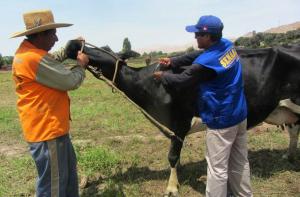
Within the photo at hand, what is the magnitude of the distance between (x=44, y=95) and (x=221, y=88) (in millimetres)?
1747

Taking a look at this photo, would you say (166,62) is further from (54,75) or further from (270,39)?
(270,39)

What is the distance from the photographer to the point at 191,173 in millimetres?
6430

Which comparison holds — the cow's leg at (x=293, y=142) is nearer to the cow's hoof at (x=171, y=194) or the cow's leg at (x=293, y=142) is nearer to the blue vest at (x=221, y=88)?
the cow's hoof at (x=171, y=194)

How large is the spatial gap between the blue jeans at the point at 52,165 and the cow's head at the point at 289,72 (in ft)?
11.6

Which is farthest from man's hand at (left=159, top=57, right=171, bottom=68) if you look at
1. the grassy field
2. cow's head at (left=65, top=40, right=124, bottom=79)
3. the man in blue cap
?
the grassy field

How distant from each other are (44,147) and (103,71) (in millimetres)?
2247

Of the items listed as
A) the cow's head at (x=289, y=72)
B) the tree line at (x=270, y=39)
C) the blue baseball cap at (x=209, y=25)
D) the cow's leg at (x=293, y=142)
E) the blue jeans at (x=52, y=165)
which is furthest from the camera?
the tree line at (x=270, y=39)

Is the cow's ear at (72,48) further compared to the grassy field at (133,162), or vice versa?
the grassy field at (133,162)

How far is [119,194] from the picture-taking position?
18.4 ft

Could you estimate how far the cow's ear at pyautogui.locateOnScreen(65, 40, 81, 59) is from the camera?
5705mm

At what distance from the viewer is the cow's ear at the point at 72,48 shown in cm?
571

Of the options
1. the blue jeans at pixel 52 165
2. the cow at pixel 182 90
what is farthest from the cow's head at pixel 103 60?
the blue jeans at pixel 52 165

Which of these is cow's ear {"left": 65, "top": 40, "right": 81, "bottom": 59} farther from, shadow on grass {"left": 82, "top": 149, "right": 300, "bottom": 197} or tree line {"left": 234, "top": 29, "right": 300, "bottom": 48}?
tree line {"left": 234, "top": 29, "right": 300, "bottom": 48}

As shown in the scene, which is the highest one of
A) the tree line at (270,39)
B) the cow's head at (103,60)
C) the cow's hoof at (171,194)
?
the cow's head at (103,60)
